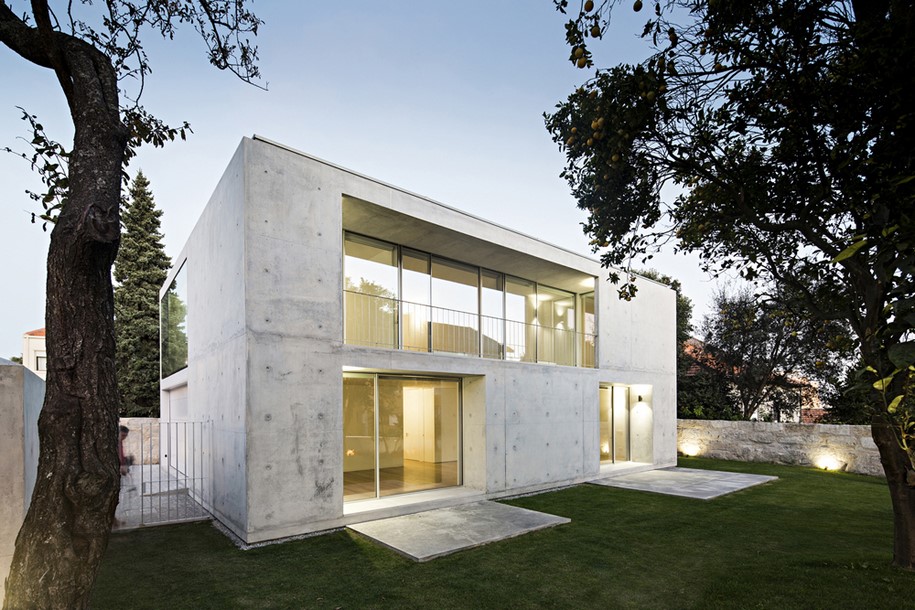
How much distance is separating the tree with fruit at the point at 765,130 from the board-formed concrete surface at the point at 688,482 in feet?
17.8

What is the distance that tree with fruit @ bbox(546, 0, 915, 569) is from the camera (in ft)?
11.5

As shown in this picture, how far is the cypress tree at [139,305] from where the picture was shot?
21.7m

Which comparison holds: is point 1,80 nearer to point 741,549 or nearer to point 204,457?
point 204,457

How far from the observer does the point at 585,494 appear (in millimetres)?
10797

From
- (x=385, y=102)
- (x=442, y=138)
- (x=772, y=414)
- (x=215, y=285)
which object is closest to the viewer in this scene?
(x=215, y=285)

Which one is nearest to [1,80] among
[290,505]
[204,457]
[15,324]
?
→ [290,505]

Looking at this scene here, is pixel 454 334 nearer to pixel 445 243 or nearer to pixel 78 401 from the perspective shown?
pixel 445 243

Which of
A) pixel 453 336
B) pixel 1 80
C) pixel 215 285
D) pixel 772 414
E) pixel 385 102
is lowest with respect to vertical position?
pixel 772 414

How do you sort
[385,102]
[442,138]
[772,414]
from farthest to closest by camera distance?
[772,414] → [442,138] → [385,102]

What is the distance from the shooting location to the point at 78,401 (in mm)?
2629

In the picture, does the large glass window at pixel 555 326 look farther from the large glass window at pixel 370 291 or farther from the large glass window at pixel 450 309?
the large glass window at pixel 370 291

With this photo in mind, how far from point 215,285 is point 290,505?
165 inches

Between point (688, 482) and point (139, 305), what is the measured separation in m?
22.7

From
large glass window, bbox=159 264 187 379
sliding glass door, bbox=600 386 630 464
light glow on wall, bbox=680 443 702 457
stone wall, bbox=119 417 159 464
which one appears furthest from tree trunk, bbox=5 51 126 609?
light glow on wall, bbox=680 443 702 457
